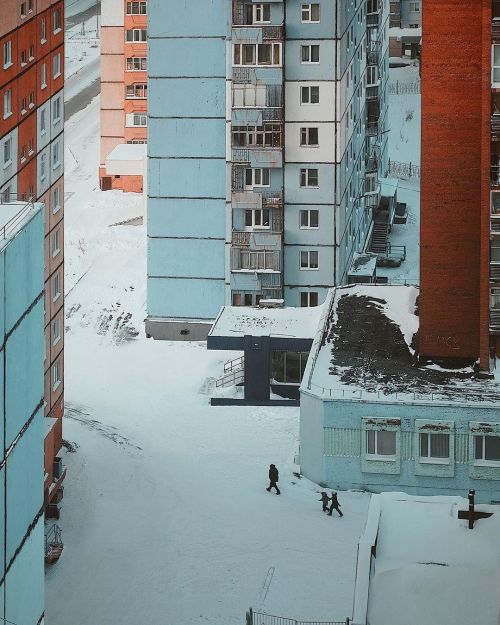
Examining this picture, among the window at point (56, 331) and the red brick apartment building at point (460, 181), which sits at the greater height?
the red brick apartment building at point (460, 181)

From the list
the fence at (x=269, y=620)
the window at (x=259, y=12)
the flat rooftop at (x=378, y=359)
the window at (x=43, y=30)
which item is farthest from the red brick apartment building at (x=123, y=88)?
the fence at (x=269, y=620)

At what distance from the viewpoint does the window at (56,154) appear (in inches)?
2344

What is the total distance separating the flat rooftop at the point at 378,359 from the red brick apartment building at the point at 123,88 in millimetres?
41288

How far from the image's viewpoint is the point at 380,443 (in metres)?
58.7

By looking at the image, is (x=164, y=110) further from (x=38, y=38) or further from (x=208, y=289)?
(x=38, y=38)

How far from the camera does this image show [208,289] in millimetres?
81062

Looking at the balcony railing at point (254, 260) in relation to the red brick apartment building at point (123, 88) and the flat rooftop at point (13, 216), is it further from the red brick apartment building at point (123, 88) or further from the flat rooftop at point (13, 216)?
the flat rooftop at point (13, 216)

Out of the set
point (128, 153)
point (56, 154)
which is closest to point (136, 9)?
point (128, 153)

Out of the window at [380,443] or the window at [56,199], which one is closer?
the window at [380,443]

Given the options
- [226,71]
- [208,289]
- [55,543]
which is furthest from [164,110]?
[55,543]

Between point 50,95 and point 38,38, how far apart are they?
2.63m

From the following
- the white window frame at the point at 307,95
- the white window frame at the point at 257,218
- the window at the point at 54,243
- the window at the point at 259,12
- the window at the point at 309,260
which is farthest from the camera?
the window at the point at 309,260

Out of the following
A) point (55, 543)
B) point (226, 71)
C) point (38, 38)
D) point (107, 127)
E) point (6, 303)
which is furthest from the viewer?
point (107, 127)

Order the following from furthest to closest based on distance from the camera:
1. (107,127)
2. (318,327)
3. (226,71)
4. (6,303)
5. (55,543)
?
(107,127)
(226,71)
(318,327)
(55,543)
(6,303)
